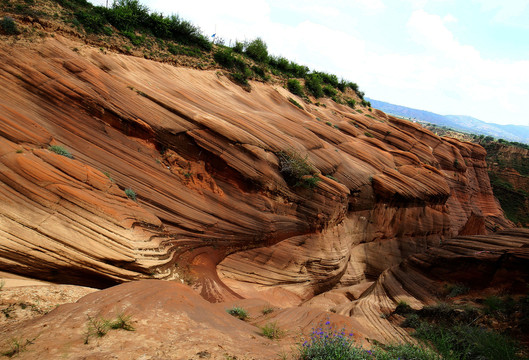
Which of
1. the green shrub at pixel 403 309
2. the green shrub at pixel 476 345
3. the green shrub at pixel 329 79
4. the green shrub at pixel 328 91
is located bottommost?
the green shrub at pixel 403 309

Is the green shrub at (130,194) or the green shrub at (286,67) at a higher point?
the green shrub at (286,67)

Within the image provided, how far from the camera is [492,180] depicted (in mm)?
42719

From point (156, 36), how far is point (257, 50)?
1001 centimetres

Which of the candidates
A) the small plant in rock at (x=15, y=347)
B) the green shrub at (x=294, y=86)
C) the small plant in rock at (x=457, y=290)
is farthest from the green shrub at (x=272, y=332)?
the green shrub at (x=294, y=86)

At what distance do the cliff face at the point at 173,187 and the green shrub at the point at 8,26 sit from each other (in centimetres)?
75

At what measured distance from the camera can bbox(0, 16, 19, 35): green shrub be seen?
10.6 meters

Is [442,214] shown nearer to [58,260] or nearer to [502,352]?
[502,352]

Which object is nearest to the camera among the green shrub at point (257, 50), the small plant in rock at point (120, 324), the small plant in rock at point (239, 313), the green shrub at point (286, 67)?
the small plant in rock at point (120, 324)

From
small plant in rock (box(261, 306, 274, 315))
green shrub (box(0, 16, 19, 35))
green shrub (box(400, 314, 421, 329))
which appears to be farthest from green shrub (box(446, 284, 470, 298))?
green shrub (box(0, 16, 19, 35))

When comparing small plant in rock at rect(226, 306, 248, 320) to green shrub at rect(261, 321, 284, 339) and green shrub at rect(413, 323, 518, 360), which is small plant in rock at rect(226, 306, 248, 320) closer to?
green shrub at rect(261, 321, 284, 339)

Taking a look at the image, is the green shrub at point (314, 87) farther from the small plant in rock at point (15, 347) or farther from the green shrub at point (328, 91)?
the small plant in rock at point (15, 347)

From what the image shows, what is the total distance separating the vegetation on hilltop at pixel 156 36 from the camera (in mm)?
13527

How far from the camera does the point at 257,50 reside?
86.5 ft

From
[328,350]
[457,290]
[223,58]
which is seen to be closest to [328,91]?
[223,58]
